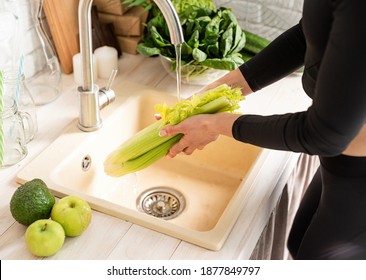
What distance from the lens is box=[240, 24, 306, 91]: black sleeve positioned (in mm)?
1338

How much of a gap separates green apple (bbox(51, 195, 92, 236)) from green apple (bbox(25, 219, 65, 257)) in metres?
0.02

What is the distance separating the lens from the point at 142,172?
5.52 ft

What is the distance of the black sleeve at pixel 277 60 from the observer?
1.34m

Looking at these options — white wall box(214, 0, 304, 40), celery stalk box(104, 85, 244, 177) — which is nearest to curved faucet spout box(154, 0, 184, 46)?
celery stalk box(104, 85, 244, 177)

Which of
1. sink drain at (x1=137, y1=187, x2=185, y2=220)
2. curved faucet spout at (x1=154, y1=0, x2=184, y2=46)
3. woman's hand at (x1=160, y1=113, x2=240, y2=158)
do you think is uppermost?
curved faucet spout at (x1=154, y1=0, x2=184, y2=46)

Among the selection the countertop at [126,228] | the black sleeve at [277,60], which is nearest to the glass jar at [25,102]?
the countertop at [126,228]

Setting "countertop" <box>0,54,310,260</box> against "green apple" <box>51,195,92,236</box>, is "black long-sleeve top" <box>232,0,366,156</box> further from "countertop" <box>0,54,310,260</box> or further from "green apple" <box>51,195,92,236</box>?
"green apple" <box>51,195,92,236</box>

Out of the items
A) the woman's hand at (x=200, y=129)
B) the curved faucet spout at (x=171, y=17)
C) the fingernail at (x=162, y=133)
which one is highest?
the curved faucet spout at (x=171, y=17)

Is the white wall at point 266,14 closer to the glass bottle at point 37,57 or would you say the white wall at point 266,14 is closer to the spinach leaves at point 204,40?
the spinach leaves at point 204,40

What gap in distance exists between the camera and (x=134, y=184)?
1632 mm

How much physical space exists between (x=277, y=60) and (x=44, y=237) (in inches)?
27.2

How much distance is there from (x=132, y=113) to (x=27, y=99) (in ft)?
1.12

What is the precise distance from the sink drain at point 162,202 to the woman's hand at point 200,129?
0.26 meters

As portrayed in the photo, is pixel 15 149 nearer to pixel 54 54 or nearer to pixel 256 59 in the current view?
pixel 54 54
